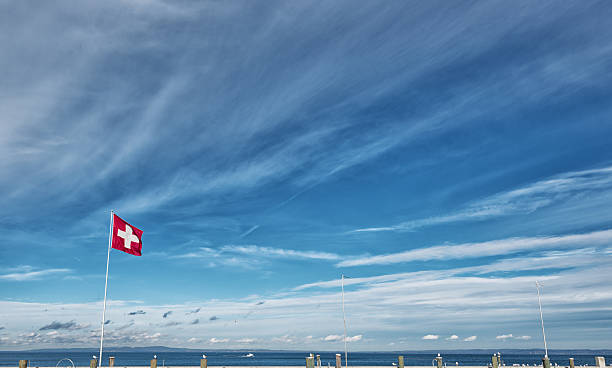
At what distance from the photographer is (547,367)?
38406mm

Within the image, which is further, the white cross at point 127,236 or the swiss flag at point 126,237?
the white cross at point 127,236

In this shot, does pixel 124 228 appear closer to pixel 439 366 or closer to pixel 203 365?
pixel 203 365

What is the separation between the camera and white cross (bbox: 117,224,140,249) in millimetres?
30750

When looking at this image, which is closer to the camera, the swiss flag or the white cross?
the swiss flag

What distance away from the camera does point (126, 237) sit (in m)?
31.4

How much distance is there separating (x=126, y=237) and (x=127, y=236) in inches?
6.0

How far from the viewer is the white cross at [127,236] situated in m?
30.8

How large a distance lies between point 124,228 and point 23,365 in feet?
38.9

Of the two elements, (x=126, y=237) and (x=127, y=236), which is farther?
(x=127, y=236)

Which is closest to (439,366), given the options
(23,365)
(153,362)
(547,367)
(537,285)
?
(547,367)

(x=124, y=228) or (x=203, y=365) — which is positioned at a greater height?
(x=124, y=228)

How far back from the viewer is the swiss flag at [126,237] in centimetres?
3013

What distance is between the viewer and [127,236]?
31.6 metres

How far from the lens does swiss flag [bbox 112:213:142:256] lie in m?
30.1
